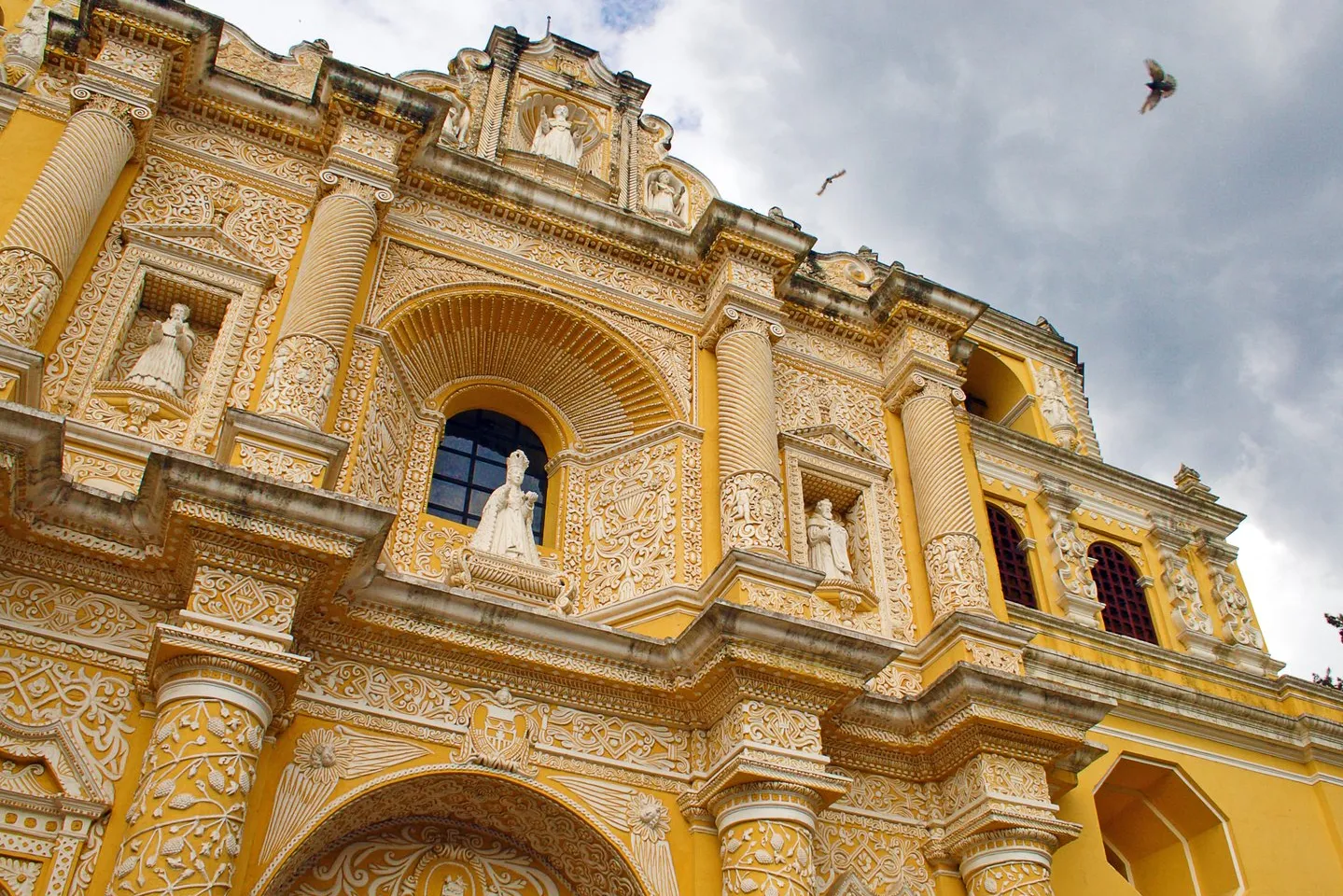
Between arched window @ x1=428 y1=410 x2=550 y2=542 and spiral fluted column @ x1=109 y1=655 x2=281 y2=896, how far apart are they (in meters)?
3.68

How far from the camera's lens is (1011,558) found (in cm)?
1282

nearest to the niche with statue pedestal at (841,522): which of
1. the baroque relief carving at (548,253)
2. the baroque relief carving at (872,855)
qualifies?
the baroque relief carving at (872,855)

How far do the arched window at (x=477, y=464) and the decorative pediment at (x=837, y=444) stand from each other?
2.53m

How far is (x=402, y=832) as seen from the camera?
7.88 m

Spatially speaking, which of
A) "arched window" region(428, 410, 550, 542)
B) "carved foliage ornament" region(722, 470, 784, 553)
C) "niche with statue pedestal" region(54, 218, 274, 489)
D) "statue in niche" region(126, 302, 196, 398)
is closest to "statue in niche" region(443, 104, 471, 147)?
"arched window" region(428, 410, 550, 542)

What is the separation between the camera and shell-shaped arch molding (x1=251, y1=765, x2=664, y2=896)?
7.29 metres

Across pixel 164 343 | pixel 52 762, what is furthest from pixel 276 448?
pixel 52 762

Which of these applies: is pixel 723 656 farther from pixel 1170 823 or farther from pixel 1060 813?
pixel 1170 823

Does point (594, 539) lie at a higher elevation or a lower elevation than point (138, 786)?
higher

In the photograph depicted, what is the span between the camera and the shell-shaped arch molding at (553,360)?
10.6 meters

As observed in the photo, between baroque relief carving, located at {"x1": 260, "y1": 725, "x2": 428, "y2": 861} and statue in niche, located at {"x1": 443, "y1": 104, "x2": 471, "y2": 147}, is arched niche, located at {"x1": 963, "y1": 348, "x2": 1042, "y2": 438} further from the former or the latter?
baroque relief carving, located at {"x1": 260, "y1": 725, "x2": 428, "y2": 861}

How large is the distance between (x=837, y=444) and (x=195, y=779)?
708 cm

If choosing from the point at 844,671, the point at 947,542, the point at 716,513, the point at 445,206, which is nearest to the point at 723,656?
the point at 844,671

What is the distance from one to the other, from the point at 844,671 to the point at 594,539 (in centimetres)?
284
